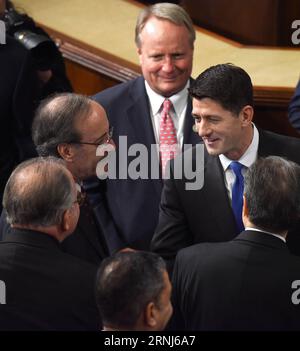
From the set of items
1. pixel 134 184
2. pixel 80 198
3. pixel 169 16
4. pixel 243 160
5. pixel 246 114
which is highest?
pixel 169 16

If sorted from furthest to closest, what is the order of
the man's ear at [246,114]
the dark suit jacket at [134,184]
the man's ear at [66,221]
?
A: the dark suit jacket at [134,184], the man's ear at [246,114], the man's ear at [66,221]

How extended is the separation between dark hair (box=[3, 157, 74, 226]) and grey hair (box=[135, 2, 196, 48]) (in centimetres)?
97

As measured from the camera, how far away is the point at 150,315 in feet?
6.47

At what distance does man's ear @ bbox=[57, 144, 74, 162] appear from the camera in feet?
8.86

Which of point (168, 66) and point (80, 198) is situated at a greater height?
point (168, 66)

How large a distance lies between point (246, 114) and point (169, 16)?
62 cm

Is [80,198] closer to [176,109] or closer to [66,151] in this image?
[66,151]

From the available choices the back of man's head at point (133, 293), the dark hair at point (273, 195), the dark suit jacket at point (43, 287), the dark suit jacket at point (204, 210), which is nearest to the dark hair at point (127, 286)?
the back of man's head at point (133, 293)

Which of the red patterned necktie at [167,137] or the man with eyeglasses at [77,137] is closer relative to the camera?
the man with eyeglasses at [77,137]

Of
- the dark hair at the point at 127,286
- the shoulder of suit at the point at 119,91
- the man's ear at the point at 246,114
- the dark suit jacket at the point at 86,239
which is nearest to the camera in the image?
the dark hair at the point at 127,286

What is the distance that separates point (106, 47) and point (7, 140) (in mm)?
827

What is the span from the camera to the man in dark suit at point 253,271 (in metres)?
2.21

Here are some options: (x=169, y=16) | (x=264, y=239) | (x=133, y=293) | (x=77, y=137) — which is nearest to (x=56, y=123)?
(x=77, y=137)

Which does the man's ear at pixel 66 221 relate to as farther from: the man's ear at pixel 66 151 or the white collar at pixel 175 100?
the white collar at pixel 175 100
